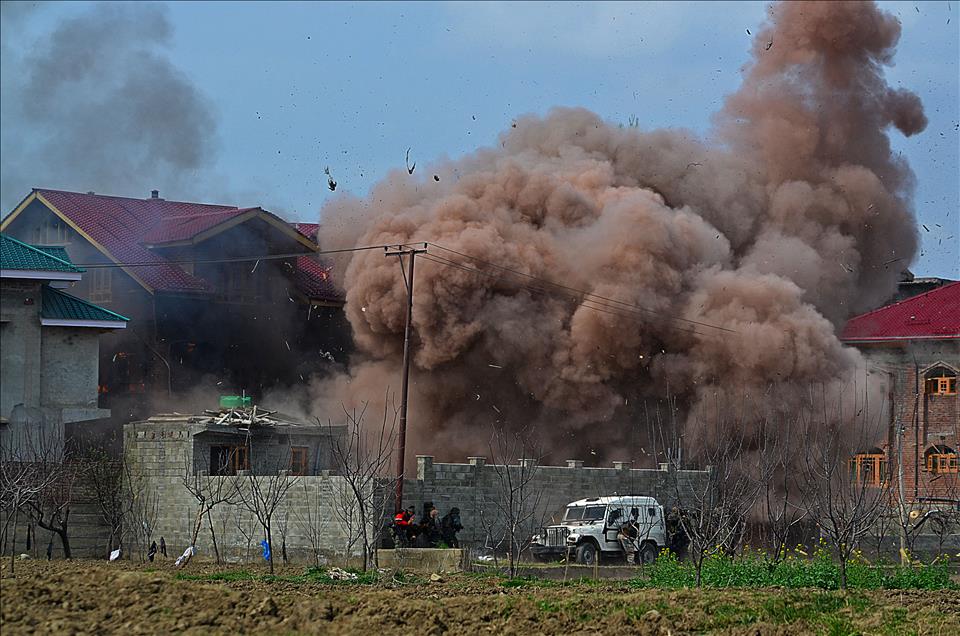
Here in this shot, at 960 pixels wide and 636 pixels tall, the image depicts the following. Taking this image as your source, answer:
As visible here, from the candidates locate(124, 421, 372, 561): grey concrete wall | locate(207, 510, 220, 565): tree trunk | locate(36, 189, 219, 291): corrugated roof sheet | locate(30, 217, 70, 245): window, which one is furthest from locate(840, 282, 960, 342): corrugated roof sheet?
locate(30, 217, 70, 245): window

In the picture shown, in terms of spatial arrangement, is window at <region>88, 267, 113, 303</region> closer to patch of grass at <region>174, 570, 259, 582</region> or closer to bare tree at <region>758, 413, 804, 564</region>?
patch of grass at <region>174, 570, 259, 582</region>

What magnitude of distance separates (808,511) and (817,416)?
10521mm

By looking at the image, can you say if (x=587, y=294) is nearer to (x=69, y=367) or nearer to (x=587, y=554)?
(x=587, y=554)

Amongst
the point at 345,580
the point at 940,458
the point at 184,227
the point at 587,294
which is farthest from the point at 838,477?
the point at 184,227

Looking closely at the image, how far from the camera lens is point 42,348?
29.6 metres

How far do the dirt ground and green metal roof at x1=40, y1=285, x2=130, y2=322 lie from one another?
7528 mm

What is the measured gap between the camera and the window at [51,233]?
4462cm

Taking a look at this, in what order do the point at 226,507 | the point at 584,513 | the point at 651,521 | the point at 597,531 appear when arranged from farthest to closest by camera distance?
the point at 651,521
the point at 584,513
the point at 226,507
the point at 597,531

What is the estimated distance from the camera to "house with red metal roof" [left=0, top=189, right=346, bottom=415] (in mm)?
42969

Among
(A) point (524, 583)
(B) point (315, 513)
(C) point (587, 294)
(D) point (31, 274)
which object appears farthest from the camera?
A: (C) point (587, 294)

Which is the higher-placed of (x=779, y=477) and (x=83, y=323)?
(x=83, y=323)

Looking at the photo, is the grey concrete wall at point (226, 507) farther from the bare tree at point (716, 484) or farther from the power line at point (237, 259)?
the power line at point (237, 259)

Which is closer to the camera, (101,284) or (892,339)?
(101,284)

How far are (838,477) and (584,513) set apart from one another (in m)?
6.41
